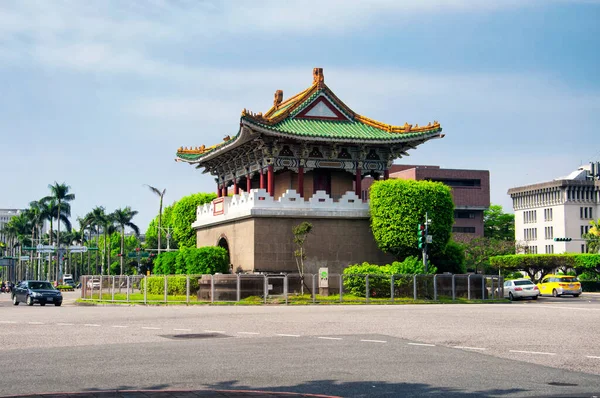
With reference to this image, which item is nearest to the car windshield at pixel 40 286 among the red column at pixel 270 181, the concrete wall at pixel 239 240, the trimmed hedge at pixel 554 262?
the concrete wall at pixel 239 240

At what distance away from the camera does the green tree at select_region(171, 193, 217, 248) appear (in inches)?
2458

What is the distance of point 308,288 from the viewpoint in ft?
153

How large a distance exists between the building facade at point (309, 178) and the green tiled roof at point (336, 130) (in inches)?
2.4

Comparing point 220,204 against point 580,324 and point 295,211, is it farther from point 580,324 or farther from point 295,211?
point 580,324

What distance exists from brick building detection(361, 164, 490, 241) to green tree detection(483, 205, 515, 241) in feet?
44.0

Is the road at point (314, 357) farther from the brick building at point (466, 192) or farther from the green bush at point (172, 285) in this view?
→ the brick building at point (466, 192)

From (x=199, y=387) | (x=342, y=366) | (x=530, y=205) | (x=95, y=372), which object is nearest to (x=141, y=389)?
(x=199, y=387)

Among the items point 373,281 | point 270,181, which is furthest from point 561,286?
point 270,181

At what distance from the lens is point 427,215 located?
46312mm

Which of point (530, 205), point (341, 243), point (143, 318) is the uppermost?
point (530, 205)

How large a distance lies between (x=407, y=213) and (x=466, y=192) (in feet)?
246

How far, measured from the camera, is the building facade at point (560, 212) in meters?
129

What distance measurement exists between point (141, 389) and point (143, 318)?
17033mm

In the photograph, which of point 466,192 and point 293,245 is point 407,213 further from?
point 466,192
